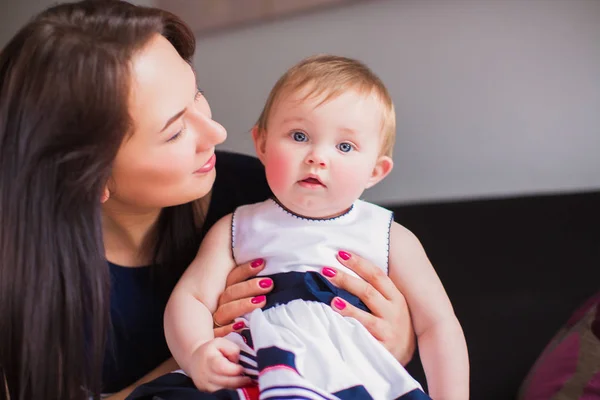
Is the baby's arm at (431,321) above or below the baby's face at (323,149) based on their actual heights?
below

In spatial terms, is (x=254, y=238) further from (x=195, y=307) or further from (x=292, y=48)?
(x=292, y=48)

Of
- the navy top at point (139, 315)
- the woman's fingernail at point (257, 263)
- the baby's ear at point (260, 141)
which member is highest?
the baby's ear at point (260, 141)

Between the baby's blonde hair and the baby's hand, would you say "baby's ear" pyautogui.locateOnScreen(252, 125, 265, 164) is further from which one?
the baby's hand

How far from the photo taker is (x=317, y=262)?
1.06 metres

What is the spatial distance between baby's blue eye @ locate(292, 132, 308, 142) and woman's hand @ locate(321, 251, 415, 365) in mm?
207

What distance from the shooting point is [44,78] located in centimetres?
92

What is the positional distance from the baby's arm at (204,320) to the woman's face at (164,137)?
12cm

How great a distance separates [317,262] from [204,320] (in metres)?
0.22

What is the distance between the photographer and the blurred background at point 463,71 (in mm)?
1500

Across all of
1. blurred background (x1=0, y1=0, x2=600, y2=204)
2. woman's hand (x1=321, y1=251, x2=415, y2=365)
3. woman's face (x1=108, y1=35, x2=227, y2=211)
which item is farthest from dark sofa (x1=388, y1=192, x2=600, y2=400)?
woman's face (x1=108, y1=35, x2=227, y2=211)

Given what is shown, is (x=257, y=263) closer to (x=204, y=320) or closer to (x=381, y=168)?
(x=204, y=320)

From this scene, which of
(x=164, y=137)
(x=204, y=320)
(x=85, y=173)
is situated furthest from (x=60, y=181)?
(x=204, y=320)

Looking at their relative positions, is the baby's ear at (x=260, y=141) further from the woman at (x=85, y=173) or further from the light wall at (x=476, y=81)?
the light wall at (x=476, y=81)

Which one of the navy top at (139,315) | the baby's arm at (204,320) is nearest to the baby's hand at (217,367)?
the baby's arm at (204,320)
